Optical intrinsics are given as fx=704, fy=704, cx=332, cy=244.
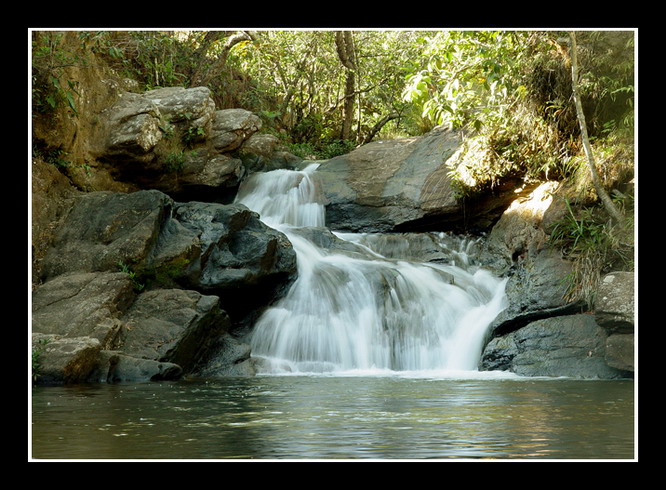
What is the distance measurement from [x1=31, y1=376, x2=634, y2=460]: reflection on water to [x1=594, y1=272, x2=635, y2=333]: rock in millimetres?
714

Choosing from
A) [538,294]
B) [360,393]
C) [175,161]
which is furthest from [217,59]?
[360,393]

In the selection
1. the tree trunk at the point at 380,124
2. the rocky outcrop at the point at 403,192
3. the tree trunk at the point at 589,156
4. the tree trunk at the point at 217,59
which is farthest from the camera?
the tree trunk at the point at 380,124

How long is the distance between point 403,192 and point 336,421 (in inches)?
319

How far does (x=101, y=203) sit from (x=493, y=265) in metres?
5.31

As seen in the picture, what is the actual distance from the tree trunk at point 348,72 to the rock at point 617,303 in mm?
11697

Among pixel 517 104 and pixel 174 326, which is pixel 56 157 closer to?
pixel 174 326

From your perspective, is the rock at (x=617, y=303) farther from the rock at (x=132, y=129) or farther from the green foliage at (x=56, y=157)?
the green foliage at (x=56, y=157)

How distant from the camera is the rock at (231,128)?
12.0 metres

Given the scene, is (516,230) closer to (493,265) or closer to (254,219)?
(493,265)

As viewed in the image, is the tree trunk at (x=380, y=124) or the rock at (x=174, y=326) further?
the tree trunk at (x=380, y=124)

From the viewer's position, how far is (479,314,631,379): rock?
6.74m

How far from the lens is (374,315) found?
27.3 feet

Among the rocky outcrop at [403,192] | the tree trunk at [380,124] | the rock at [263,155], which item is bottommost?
the rocky outcrop at [403,192]

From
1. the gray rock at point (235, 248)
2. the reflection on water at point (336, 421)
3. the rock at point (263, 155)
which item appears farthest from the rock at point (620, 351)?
the rock at point (263, 155)
